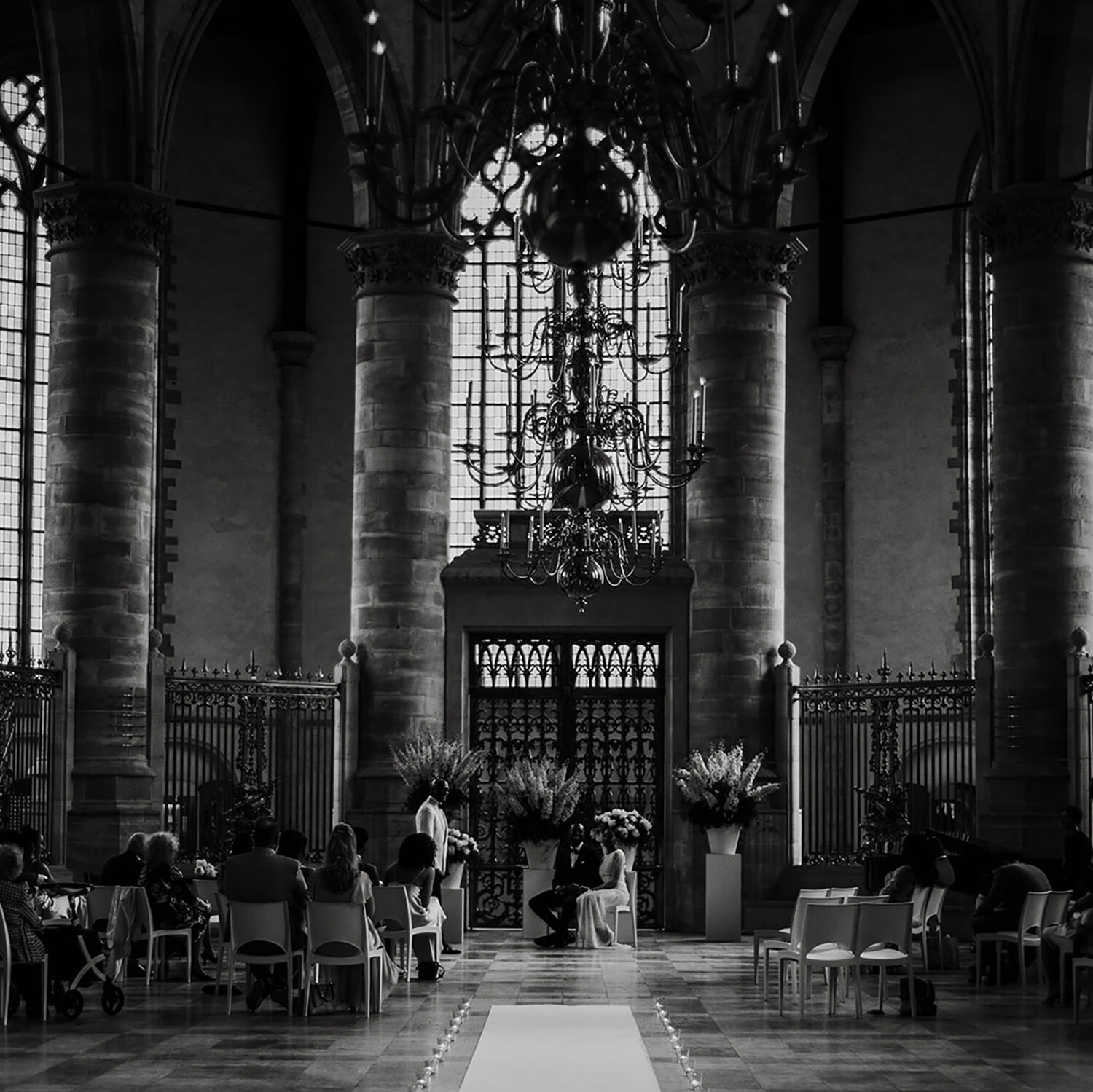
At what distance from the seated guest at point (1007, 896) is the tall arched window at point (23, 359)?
13722 millimetres

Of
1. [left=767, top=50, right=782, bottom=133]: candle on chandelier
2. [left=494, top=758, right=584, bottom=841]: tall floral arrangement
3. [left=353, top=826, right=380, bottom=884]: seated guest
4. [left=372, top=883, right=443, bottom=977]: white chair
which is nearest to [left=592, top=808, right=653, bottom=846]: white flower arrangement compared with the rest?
[left=494, top=758, right=584, bottom=841]: tall floral arrangement

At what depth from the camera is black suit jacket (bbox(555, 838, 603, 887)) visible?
1806cm

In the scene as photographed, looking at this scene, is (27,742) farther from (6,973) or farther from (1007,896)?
(1007,896)

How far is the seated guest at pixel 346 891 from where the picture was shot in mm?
12859

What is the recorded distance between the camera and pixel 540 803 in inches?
757

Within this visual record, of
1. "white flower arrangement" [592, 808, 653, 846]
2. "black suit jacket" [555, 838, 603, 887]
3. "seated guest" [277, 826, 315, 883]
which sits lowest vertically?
"black suit jacket" [555, 838, 603, 887]

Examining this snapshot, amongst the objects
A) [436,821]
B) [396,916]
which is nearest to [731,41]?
[396,916]

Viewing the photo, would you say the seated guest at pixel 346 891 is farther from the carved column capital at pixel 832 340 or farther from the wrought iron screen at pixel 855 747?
the carved column capital at pixel 832 340

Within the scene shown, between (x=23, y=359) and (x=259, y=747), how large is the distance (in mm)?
7467

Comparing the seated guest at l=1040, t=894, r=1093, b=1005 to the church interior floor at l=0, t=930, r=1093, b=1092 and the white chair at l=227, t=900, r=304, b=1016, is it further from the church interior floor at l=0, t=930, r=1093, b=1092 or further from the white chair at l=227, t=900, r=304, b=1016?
the white chair at l=227, t=900, r=304, b=1016

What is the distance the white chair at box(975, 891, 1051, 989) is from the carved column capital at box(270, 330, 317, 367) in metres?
13.9

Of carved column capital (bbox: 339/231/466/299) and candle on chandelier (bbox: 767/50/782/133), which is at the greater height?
carved column capital (bbox: 339/231/466/299)

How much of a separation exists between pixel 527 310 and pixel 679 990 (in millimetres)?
12151

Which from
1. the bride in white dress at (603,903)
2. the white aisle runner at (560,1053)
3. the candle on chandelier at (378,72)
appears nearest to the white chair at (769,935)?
the bride in white dress at (603,903)
